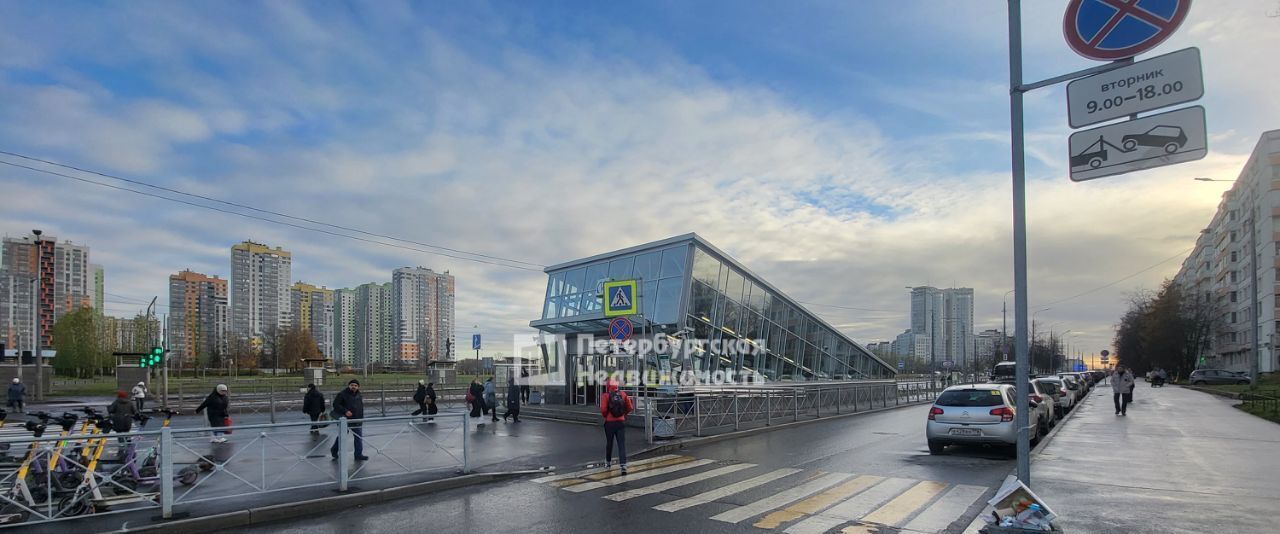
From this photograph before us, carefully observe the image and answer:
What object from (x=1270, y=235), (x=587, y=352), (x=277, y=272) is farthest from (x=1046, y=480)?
(x=277, y=272)

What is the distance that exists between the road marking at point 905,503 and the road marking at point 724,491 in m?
2.19

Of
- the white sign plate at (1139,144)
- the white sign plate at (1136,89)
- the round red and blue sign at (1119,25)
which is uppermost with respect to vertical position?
the round red and blue sign at (1119,25)

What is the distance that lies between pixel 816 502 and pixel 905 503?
1.23 metres

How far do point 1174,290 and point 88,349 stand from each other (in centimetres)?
11391

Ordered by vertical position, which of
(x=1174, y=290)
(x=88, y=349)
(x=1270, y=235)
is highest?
(x=1270, y=235)

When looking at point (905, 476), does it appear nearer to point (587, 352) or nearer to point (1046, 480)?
point (1046, 480)

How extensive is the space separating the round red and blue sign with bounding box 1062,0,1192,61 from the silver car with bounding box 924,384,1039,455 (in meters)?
10.2

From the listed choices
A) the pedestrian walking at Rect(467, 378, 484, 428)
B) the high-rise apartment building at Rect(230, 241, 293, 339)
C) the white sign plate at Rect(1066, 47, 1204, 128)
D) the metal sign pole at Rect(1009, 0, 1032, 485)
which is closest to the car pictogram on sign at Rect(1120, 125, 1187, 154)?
the white sign plate at Rect(1066, 47, 1204, 128)

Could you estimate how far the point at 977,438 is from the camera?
13.6 metres

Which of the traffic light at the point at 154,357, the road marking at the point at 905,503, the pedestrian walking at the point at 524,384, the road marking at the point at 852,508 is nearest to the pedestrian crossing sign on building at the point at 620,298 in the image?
the pedestrian walking at the point at 524,384

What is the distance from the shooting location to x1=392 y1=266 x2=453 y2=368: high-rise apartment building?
105750mm

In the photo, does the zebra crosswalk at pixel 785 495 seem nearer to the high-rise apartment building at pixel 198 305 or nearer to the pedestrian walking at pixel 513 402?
the pedestrian walking at pixel 513 402

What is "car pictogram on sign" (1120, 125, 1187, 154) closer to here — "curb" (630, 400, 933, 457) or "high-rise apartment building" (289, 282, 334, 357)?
"curb" (630, 400, 933, 457)

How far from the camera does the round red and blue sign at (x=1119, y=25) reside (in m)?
4.89
